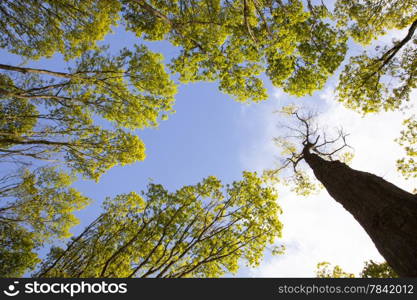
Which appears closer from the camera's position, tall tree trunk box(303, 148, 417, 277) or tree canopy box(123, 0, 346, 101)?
tall tree trunk box(303, 148, 417, 277)

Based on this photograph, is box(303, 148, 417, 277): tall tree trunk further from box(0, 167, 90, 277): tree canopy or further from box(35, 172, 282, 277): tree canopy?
box(0, 167, 90, 277): tree canopy

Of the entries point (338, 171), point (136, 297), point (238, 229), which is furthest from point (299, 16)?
point (136, 297)

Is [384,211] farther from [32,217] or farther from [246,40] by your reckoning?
[32,217]

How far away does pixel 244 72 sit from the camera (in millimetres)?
8859

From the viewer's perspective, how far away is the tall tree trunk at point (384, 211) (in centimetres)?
358

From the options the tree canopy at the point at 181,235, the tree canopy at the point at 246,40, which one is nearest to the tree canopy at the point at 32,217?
the tree canopy at the point at 181,235

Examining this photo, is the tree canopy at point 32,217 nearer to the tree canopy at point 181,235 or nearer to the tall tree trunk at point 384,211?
the tree canopy at point 181,235

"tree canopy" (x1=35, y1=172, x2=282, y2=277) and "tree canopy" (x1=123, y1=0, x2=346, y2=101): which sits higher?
"tree canopy" (x1=123, y1=0, x2=346, y2=101)

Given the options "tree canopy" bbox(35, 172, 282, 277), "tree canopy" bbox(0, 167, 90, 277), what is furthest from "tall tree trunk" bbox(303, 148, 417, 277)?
A: "tree canopy" bbox(0, 167, 90, 277)

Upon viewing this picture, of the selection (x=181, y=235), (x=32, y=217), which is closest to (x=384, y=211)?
(x=181, y=235)

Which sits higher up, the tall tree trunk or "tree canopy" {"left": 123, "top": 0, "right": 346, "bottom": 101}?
"tree canopy" {"left": 123, "top": 0, "right": 346, "bottom": 101}

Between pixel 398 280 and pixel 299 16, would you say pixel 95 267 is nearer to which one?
pixel 398 280

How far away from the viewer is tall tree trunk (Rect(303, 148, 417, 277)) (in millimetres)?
3576

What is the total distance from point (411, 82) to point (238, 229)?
8.19 metres
